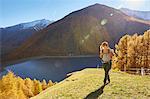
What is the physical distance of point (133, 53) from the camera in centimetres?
9200

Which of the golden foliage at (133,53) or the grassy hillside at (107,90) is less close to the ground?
the golden foliage at (133,53)

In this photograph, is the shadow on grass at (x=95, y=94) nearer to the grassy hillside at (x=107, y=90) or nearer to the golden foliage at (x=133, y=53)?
the grassy hillside at (x=107, y=90)

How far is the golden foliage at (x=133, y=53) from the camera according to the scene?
88.3 metres

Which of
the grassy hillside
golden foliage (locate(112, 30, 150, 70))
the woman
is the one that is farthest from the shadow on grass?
golden foliage (locate(112, 30, 150, 70))

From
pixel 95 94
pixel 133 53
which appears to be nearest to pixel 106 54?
pixel 95 94

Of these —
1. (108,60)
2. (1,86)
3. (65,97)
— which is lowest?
(1,86)

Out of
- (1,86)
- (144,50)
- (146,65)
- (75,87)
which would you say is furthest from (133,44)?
(75,87)

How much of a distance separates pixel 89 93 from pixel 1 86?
59904mm

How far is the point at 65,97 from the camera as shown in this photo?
20547 millimetres

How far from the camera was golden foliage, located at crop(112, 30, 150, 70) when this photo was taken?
3475 inches

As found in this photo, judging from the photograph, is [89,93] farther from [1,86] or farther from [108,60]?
[1,86]

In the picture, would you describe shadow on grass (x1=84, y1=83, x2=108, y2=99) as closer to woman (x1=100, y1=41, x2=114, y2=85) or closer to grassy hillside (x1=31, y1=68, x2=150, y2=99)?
grassy hillside (x1=31, y1=68, x2=150, y2=99)

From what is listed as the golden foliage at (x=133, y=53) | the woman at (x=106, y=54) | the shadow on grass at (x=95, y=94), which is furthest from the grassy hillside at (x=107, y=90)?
the golden foliage at (x=133, y=53)

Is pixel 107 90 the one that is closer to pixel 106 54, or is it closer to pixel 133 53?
pixel 106 54
